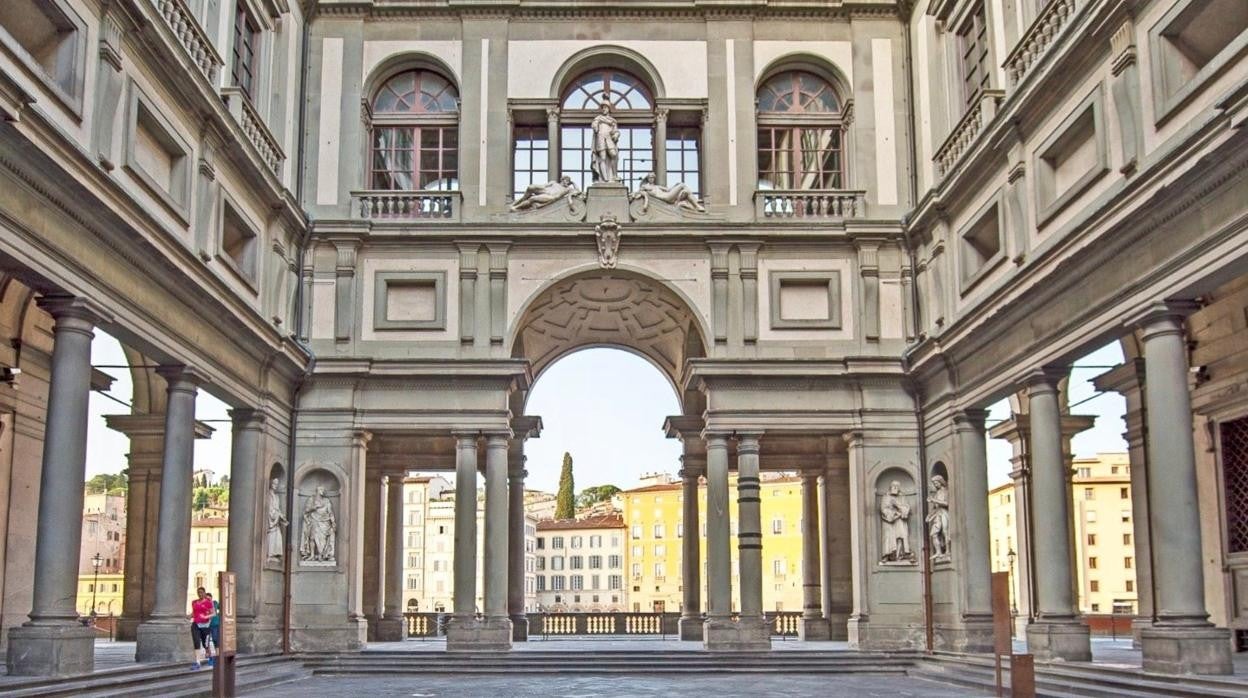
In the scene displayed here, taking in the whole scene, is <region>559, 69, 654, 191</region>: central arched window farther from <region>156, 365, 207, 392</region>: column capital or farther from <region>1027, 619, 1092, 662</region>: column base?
<region>1027, 619, 1092, 662</region>: column base

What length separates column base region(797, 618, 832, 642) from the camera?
31375 millimetres

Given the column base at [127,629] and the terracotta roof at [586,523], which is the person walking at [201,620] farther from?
the terracotta roof at [586,523]

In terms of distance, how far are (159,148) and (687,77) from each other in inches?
490

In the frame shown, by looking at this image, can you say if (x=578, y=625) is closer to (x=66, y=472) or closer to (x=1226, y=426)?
(x=1226, y=426)

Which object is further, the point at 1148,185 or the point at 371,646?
the point at 371,646

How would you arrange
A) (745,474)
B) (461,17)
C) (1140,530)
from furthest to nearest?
(461,17), (745,474), (1140,530)

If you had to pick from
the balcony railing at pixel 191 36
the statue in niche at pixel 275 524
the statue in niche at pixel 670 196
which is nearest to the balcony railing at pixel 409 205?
the statue in niche at pixel 670 196

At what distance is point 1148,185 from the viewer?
15922 millimetres

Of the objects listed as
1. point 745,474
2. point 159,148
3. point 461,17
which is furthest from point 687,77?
point 159,148

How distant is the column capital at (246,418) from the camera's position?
24.3 metres

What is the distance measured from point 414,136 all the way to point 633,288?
5.85 m

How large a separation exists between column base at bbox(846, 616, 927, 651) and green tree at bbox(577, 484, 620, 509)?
126369 mm

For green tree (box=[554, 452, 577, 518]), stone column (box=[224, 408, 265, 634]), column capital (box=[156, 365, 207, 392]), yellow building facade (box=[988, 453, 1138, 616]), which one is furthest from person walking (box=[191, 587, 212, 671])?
green tree (box=[554, 452, 577, 518])

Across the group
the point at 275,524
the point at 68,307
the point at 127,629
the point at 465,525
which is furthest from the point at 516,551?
the point at 68,307
